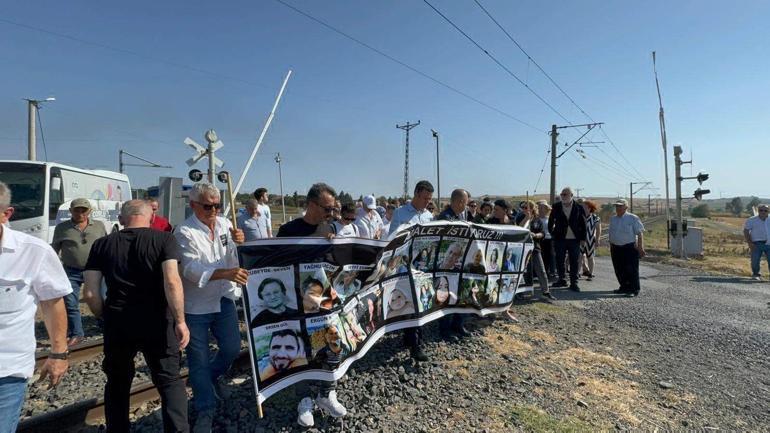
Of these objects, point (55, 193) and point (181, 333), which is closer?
point (181, 333)

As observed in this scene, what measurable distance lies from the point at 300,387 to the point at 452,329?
242 centimetres

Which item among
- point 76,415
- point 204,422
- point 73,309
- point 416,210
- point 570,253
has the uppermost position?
point 416,210

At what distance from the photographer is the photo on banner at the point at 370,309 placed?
407 cm

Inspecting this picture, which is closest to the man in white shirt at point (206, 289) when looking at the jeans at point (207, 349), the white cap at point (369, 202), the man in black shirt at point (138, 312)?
the jeans at point (207, 349)

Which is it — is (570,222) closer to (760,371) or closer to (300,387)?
(760,371)

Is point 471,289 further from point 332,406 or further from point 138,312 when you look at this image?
point 138,312

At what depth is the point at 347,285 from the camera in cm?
393

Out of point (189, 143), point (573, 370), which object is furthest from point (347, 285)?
point (189, 143)

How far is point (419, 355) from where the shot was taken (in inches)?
186

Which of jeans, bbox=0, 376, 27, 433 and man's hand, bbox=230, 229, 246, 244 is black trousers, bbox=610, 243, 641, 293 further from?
jeans, bbox=0, 376, 27, 433

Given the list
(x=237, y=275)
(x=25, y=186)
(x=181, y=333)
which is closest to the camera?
(x=181, y=333)

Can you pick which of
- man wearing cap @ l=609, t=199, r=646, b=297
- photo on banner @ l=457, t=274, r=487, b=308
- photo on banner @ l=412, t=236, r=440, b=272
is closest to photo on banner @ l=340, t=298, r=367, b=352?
photo on banner @ l=412, t=236, r=440, b=272

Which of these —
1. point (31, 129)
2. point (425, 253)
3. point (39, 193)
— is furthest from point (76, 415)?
point (31, 129)

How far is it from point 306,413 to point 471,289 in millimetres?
2901
